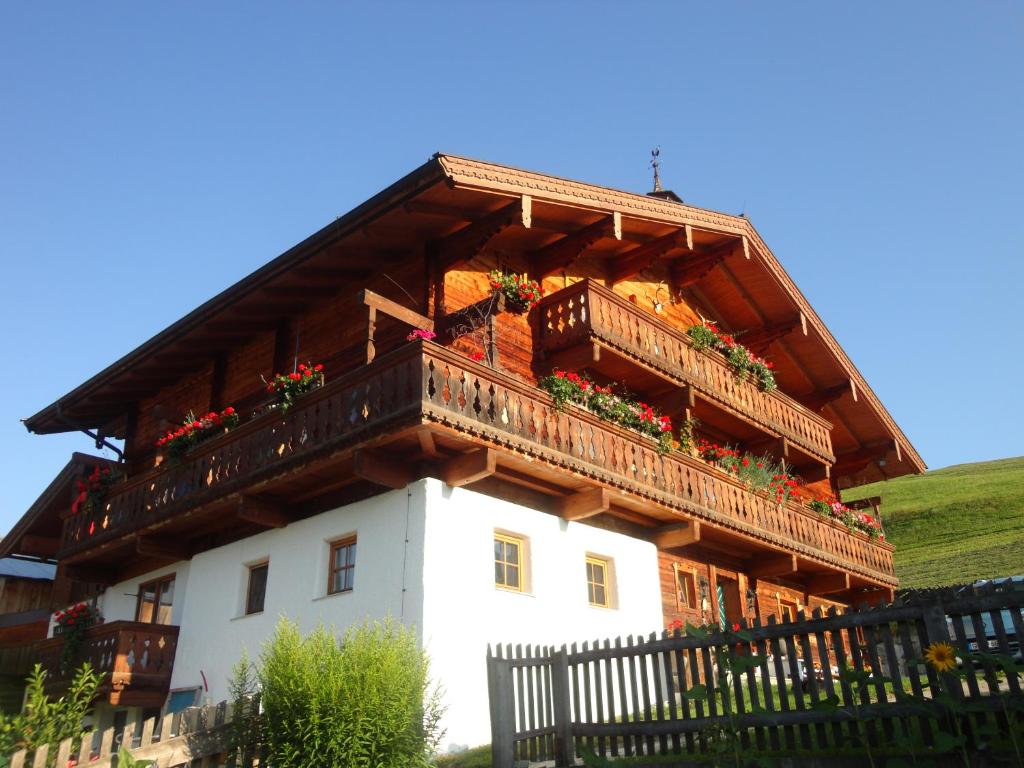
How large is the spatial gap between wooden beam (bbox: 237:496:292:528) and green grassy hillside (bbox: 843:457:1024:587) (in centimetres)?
2807

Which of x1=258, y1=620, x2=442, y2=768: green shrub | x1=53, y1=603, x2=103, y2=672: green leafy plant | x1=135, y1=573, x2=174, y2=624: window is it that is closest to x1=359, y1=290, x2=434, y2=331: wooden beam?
x1=258, y1=620, x2=442, y2=768: green shrub

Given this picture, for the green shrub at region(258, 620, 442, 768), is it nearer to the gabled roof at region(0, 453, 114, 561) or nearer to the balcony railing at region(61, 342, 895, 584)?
the balcony railing at region(61, 342, 895, 584)

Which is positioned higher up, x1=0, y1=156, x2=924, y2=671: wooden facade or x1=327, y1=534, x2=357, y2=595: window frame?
x1=0, y1=156, x2=924, y2=671: wooden facade

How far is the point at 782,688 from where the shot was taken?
7.74 metres

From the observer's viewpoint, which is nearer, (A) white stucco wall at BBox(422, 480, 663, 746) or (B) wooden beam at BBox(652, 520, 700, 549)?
(A) white stucco wall at BBox(422, 480, 663, 746)

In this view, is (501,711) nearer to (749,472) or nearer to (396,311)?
(396,311)

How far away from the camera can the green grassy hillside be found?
3762cm

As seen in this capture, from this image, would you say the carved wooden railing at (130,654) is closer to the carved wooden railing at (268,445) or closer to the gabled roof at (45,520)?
the carved wooden railing at (268,445)

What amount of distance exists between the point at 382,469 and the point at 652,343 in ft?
22.2

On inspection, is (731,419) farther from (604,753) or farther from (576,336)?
(604,753)

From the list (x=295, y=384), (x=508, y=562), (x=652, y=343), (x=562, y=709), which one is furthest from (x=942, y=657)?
(x=652, y=343)

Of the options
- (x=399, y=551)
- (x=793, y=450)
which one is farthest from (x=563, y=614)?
(x=793, y=450)

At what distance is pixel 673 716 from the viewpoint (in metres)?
8.27

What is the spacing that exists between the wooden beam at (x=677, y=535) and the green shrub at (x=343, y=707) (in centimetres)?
795
